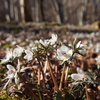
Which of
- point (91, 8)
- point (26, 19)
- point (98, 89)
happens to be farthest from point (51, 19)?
point (98, 89)

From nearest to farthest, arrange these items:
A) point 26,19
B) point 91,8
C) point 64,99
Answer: point 64,99
point 26,19
point 91,8

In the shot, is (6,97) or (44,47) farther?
(6,97)

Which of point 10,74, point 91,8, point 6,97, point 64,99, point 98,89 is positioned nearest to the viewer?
point 10,74

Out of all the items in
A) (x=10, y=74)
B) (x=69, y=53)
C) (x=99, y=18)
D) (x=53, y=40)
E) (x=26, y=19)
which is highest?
(x=99, y=18)

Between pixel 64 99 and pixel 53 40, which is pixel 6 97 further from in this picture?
pixel 53 40

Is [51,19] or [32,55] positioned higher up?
[51,19]

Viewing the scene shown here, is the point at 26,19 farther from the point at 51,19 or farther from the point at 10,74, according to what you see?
the point at 51,19

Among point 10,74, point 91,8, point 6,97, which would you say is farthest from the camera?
point 91,8

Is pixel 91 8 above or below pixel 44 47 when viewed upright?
above

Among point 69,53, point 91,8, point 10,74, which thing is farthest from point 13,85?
point 91,8
